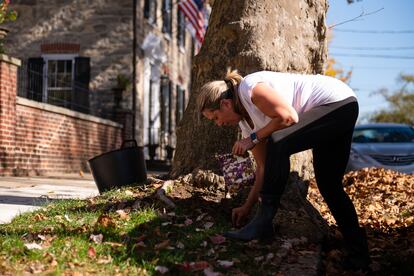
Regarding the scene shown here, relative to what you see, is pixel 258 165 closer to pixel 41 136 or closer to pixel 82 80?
pixel 41 136

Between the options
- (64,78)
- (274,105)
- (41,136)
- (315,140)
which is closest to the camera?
(274,105)

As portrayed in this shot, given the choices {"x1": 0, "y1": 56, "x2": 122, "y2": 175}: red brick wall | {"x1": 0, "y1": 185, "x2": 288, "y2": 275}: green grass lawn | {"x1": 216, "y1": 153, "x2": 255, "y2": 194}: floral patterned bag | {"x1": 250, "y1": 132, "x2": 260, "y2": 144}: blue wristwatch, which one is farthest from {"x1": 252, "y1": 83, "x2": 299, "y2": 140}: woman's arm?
{"x1": 0, "y1": 56, "x2": 122, "y2": 175}: red brick wall

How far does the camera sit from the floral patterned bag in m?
5.08

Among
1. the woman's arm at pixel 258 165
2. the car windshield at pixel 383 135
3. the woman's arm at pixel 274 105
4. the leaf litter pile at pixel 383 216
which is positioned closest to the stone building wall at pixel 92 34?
the car windshield at pixel 383 135

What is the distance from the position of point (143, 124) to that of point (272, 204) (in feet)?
53.2

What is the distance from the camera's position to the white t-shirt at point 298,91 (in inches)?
159

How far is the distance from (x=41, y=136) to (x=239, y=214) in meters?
10.2

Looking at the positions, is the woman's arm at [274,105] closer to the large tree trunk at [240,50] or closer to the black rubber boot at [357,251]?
the black rubber boot at [357,251]

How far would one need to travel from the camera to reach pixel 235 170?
511 centimetres

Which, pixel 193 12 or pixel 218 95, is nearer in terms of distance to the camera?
pixel 218 95

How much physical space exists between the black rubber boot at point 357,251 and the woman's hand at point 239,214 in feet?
2.63

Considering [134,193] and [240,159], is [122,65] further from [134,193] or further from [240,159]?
[240,159]


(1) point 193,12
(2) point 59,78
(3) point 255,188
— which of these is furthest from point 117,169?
(1) point 193,12

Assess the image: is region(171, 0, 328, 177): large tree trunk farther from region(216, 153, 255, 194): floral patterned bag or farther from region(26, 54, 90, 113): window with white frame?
region(26, 54, 90, 113): window with white frame
